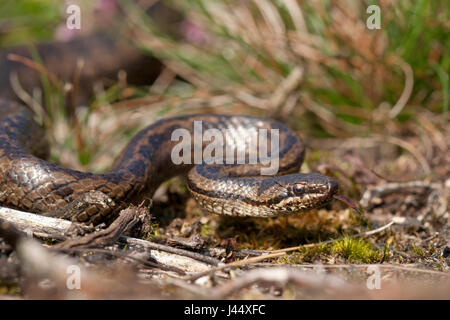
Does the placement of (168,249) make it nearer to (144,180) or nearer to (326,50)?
(144,180)

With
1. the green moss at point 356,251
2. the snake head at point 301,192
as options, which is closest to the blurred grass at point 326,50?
the snake head at point 301,192

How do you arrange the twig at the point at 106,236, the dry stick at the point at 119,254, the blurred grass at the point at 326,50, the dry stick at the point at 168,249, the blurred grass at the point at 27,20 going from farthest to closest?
the blurred grass at the point at 27,20 < the blurred grass at the point at 326,50 < the dry stick at the point at 168,249 < the twig at the point at 106,236 < the dry stick at the point at 119,254

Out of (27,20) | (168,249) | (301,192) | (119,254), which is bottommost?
(168,249)

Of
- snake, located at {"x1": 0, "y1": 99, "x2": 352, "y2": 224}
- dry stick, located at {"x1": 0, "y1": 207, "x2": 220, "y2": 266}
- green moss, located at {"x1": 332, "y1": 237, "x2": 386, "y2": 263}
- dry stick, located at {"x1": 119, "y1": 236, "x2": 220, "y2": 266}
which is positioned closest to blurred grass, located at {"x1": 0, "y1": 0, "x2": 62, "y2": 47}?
snake, located at {"x1": 0, "y1": 99, "x2": 352, "y2": 224}

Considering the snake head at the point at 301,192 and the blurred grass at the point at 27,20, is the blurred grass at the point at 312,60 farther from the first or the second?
the snake head at the point at 301,192

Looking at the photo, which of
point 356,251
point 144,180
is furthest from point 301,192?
point 144,180

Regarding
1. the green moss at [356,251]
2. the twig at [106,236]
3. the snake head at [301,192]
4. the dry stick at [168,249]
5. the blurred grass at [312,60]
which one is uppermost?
the blurred grass at [312,60]

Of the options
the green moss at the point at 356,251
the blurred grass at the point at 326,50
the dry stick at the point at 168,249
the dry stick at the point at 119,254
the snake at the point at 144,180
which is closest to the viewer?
the dry stick at the point at 119,254
